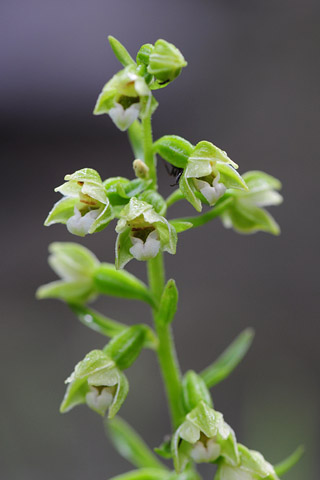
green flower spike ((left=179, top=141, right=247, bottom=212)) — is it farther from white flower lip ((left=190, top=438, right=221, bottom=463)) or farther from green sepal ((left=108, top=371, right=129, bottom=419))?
white flower lip ((left=190, top=438, right=221, bottom=463))

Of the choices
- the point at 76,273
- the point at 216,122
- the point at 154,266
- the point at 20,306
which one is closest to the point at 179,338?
the point at 20,306

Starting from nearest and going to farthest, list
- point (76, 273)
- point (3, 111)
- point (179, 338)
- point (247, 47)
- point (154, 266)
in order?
1. point (154, 266)
2. point (76, 273)
3. point (179, 338)
4. point (3, 111)
5. point (247, 47)

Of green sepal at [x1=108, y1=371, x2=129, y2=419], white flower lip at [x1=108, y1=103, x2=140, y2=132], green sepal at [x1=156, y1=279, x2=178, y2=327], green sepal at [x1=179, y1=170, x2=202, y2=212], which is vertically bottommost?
green sepal at [x1=108, y1=371, x2=129, y2=419]

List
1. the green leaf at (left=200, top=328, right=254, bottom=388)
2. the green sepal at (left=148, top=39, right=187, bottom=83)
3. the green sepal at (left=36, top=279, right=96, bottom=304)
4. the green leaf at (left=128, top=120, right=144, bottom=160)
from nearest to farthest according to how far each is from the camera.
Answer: the green sepal at (left=148, top=39, right=187, bottom=83) → the green leaf at (left=128, top=120, right=144, bottom=160) → the green leaf at (left=200, top=328, right=254, bottom=388) → the green sepal at (left=36, top=279, right=96, bottom=304)

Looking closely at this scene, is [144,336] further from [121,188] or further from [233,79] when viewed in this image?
[233,79]

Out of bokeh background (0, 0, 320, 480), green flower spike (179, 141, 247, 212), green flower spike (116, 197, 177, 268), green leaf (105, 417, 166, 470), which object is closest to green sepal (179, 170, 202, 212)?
green flower spike (179, 141, 247, 212)

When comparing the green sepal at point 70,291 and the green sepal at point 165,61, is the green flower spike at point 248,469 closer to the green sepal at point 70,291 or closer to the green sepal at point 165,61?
the green sepal at point 70,291
